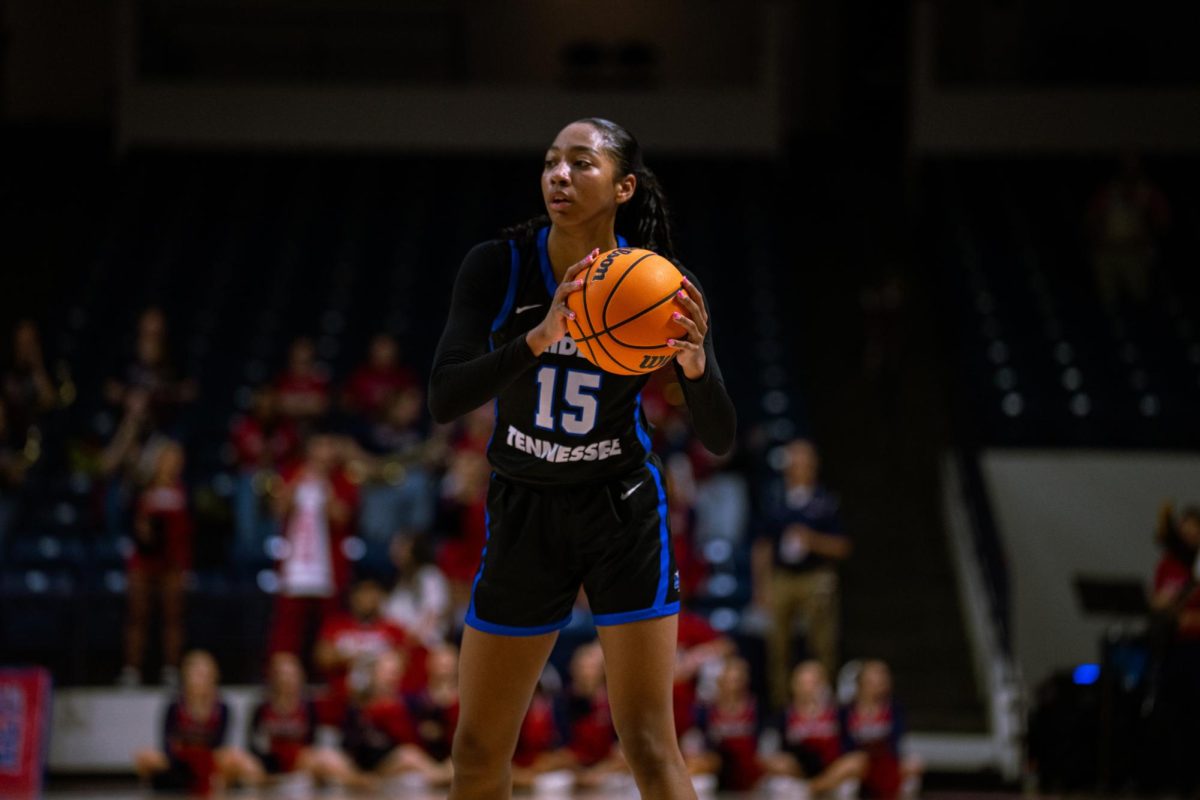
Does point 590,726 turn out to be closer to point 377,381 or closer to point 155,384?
point 377,381

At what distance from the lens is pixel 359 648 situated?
8.88m

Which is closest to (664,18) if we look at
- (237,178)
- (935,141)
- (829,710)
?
(935,141)

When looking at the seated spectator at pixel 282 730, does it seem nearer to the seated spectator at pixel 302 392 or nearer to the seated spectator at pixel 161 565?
the seated spectator at pixel 161 565

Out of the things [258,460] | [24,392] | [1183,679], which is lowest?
[1183,679]

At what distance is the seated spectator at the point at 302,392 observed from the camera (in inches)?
417

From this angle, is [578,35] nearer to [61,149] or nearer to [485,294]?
[61,149]

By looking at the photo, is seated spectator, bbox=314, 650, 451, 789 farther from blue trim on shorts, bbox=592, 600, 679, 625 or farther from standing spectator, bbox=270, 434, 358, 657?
blue trim on shorts, bbox=592, 600, 679, 625

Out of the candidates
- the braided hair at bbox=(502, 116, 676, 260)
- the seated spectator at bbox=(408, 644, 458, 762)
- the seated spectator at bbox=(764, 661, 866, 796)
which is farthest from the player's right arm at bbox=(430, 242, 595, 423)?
the seated spectator at bbox=(764, 661, 866, 796)

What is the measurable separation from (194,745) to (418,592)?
5.03 ft

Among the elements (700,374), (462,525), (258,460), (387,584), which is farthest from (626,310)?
(258,460)

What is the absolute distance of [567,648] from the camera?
945 cm

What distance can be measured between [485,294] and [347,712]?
5.60 meters

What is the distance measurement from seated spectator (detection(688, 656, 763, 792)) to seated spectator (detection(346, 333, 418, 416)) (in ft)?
11.1

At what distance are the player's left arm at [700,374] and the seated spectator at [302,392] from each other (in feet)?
24.8
